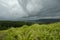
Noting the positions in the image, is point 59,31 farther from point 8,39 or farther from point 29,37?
point 8,39

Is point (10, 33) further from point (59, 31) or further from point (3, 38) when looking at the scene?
point (59, 31)

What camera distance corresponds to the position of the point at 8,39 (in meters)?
11.6

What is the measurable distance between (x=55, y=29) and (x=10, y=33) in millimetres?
3712

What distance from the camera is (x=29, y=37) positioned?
37.9 feet

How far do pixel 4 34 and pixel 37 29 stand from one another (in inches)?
106

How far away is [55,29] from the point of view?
12.6 meters

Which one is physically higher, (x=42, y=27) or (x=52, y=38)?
(x=42, y=27)

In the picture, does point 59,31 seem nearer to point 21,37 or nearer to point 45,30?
point 45,30

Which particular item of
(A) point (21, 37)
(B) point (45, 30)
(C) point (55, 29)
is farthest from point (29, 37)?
(C) point (55, 29)

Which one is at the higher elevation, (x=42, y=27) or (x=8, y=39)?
(x=42, y=27)

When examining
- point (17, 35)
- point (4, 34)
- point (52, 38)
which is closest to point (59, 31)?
point (52, 38)

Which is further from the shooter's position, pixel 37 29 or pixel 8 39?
pixel 37 29

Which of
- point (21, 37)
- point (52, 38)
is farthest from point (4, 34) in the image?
point (52, 38)

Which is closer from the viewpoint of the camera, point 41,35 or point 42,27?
point 41,35
